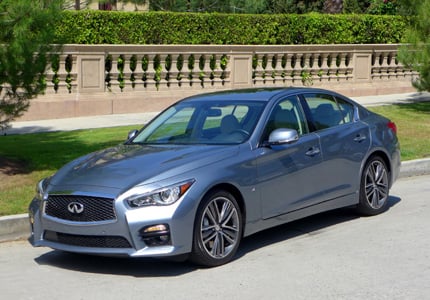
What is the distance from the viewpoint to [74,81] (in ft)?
58.0

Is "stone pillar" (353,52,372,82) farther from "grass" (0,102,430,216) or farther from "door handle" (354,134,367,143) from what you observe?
"door handle" (354,134,367,143)

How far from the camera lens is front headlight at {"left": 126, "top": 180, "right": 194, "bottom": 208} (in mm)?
7273

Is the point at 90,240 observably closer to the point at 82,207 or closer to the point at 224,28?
the point at 82,207

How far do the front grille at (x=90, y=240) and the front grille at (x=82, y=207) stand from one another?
150 millimetres

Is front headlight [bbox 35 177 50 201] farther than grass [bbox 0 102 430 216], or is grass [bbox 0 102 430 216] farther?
grass [bbox 0 102 430 216]

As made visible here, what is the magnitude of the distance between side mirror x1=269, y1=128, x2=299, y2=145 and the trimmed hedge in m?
10.4

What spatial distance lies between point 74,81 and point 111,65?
1.03 m

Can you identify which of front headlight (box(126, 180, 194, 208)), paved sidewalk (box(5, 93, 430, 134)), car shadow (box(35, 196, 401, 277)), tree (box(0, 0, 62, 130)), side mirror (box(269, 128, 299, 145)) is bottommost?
car shadow (box(35, 196, 401, 277))

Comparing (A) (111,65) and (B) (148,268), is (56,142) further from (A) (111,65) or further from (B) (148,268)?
(B) (148,268)

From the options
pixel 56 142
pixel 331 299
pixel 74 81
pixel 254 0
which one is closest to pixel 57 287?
pixel 331 299

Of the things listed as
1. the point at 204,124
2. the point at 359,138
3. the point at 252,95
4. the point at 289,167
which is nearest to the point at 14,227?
the point at 204,124

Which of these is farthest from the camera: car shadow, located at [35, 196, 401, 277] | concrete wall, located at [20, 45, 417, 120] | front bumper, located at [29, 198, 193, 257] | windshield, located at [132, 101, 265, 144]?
concrete wall, located at [20, 45, 417, 120]

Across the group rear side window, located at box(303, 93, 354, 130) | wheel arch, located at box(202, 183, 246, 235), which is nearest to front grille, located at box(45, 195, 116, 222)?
wheel arch, located at box(202, 183, 246, 235)

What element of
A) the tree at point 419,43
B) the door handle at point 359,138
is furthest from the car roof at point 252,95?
the tree at point 419,43
